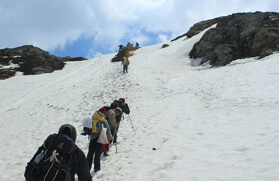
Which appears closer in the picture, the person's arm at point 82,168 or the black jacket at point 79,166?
the black jacket at point 79,166

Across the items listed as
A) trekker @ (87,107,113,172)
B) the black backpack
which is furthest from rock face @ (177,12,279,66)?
the black backpack

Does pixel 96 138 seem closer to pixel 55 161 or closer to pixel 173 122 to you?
pixel 55 161

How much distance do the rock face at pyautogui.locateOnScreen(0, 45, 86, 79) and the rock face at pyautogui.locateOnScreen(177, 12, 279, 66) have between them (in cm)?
2755

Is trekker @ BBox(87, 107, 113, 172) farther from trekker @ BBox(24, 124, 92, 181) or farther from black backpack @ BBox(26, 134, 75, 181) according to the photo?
black backpack @ BBox(26, 134, 75, 181)

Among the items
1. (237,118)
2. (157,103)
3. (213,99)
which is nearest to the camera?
(237,118)

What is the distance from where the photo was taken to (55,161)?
2828mm

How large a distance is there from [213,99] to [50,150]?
10.6m

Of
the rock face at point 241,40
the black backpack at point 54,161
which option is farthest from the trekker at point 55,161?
the rock face at point 241,40

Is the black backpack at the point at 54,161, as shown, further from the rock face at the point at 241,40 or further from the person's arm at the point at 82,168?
the rock face at the point at 241,40

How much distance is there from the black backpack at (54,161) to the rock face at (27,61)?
3391 centimetres

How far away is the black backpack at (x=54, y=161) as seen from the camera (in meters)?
2.73

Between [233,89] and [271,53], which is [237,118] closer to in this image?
[233,89]

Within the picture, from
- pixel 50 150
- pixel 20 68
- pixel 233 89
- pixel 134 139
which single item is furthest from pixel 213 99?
pixel 20 68

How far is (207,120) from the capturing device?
28.1 feet
